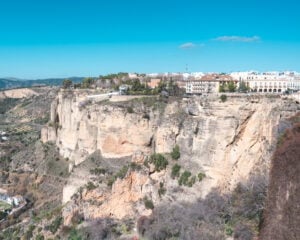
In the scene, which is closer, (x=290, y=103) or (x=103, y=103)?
(x=290, y=103)

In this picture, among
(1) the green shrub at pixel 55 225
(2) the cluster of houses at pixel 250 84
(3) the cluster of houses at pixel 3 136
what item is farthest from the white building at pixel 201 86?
(3) the cluster of houses at pixel 3 136

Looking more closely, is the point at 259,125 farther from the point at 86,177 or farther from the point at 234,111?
the point at 86,177

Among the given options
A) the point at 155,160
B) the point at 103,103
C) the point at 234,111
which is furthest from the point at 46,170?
the point at 234,111

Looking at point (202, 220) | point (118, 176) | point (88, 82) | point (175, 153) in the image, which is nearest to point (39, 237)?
point (118, 176)

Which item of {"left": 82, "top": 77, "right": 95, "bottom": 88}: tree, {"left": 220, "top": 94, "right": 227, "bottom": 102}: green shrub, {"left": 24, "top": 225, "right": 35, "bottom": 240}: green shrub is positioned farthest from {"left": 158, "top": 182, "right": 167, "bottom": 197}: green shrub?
{"left": 82, "top": 77, "right": 95, "bottom": 88}: tree

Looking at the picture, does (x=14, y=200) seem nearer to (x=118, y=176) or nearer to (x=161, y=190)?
(x=118, y=176)

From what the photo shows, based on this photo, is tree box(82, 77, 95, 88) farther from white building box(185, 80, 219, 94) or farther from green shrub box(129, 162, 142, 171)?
green shrub box(129, 162, 142, 171)
